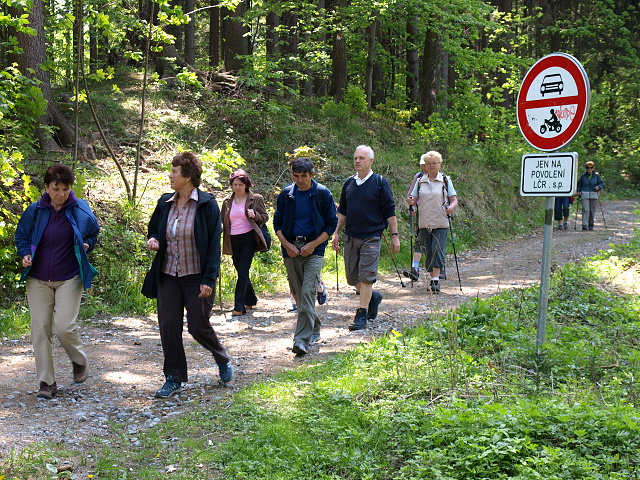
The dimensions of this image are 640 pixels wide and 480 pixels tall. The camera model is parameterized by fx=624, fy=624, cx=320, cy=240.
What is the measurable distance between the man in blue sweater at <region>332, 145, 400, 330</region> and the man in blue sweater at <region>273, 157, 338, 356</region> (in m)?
0.95

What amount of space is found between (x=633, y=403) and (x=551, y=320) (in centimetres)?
293

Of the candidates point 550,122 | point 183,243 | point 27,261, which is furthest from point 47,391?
point 550,122

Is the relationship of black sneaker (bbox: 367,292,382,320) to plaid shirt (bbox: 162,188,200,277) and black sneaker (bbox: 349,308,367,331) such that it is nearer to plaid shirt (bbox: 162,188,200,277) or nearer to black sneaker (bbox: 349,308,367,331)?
black sneaker (bbox: 349,308,367,331)

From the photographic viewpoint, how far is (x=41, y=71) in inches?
498

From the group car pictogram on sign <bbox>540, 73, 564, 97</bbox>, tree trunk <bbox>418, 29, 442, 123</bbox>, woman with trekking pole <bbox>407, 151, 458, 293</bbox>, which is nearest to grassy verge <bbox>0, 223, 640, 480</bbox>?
car pictogram on sign <bbox>540, 73, 564, 97</bbox>

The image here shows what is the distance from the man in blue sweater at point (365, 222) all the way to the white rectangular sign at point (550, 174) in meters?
2.86

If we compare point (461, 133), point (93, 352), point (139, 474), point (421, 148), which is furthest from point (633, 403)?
point (461, 133)

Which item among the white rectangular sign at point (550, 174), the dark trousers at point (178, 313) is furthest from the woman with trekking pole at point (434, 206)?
the dark trousers at point (178, 313)

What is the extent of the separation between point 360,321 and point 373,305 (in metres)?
0.54

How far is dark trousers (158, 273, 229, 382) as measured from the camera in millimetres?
6109

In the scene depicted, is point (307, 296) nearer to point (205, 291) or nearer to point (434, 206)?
point (205, 291)

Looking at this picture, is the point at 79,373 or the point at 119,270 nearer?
the point at 79,373

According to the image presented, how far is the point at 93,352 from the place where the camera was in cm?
776

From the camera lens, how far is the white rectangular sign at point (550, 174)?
5496 mm
